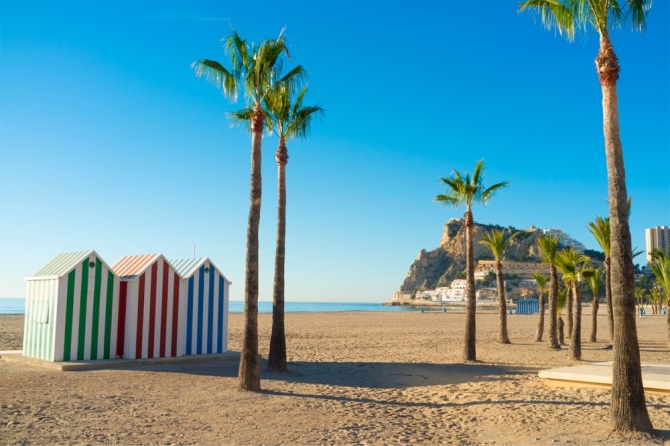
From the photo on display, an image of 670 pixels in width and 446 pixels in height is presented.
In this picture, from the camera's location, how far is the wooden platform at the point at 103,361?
13430 millimetres

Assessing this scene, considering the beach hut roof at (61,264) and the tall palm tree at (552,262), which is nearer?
the beach hut roof at (61,264)

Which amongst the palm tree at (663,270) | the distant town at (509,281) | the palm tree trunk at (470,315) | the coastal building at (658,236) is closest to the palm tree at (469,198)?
the palm tree trunk at (470,315)

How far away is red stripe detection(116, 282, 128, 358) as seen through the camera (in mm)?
15062

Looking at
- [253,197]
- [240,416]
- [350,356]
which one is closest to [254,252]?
[253,197]

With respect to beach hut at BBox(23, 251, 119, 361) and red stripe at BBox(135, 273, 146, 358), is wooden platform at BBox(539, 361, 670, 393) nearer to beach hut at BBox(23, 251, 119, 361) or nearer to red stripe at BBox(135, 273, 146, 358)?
red stripe at BBox(135, 273, 146, 358)

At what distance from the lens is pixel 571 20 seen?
897cm

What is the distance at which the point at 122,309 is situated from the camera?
15164 mm

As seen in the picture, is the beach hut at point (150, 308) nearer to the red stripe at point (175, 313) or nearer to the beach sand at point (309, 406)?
the red stripe at point (175, 313)

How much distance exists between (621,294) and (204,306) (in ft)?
39.9

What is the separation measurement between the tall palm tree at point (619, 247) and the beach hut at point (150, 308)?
11.9m

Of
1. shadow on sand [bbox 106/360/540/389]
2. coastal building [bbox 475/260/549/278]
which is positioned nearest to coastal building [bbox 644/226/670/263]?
coastal building [bbox 475/260/549/278]

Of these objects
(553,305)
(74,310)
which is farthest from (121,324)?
(553,305)

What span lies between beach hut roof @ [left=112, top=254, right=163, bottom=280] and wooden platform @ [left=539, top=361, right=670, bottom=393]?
10656mm

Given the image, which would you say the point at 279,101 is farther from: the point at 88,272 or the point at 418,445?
the point at 418,445
